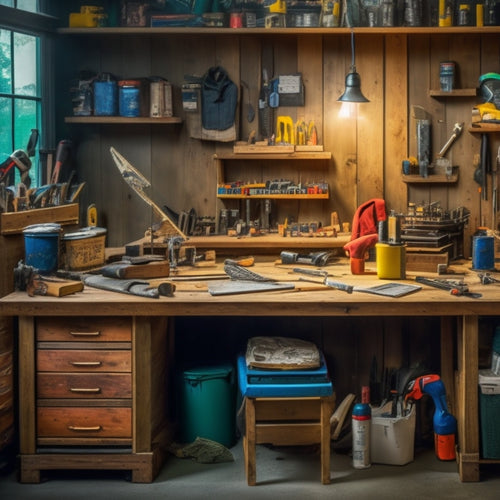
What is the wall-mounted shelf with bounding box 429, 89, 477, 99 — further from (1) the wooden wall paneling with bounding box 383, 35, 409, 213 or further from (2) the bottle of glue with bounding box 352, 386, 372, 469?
(2) the bottle of glue with bounding box 352, 386, 372, 469

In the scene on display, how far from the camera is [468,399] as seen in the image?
3578mm

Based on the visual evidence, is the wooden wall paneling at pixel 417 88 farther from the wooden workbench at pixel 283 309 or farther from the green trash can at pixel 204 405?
the green trash can at pixel 204 405

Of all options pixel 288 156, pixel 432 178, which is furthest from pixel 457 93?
pixel 288 156

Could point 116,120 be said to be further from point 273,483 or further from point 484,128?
point 273,483

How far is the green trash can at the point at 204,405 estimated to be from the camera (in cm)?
398

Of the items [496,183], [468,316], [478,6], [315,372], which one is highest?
[478,6]

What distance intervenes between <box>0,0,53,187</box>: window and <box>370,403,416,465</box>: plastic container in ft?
8.33

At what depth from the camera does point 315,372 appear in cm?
353

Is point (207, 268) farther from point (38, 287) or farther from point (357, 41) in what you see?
point (357, 41)

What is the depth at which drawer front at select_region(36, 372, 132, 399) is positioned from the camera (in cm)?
A: 356

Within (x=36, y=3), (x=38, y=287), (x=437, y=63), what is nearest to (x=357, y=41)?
(x=437, y=63)

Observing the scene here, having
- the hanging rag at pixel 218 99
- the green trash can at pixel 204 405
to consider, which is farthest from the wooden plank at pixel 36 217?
the hanging rag at pixel 218 99

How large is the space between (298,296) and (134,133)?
2.60m

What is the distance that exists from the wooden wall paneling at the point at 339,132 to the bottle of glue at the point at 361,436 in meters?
2.11
